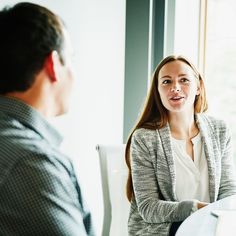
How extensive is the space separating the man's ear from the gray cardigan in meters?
0.88

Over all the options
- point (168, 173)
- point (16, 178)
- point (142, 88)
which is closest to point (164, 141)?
point (168, 173)

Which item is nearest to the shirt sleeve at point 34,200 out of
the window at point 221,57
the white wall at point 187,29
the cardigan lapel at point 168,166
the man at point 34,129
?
the man at point 34,129

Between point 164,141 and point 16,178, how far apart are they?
116cm

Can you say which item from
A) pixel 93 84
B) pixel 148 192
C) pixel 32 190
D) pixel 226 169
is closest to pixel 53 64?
pixel 32 190

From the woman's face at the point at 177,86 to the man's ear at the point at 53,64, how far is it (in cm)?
103

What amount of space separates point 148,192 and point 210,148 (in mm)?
352

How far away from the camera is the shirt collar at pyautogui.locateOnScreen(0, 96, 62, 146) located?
845 millimetres

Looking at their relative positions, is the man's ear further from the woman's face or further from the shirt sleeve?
the woman's face

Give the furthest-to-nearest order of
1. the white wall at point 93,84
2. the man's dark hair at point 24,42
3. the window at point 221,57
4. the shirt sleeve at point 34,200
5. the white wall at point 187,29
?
the window at point 221,57, the white wall at point 187,29, the white wall at point 93,84, the man's dark hair at point 24,42, the shirt sleeve at point 34,200

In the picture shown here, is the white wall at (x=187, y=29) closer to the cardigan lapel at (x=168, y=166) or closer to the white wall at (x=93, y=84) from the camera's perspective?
the white wall at (x=93, y=84)

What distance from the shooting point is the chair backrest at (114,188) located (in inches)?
72.5

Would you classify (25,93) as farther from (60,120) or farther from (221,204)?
(60,120)

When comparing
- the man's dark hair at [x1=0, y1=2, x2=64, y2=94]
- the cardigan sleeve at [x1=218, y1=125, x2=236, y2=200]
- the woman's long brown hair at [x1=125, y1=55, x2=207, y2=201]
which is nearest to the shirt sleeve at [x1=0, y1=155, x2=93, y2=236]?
the man's dark hair at [x1=0, y1=2, x2=64, y2=94]

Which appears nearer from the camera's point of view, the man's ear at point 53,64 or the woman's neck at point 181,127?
the man's ear at point 53,64
